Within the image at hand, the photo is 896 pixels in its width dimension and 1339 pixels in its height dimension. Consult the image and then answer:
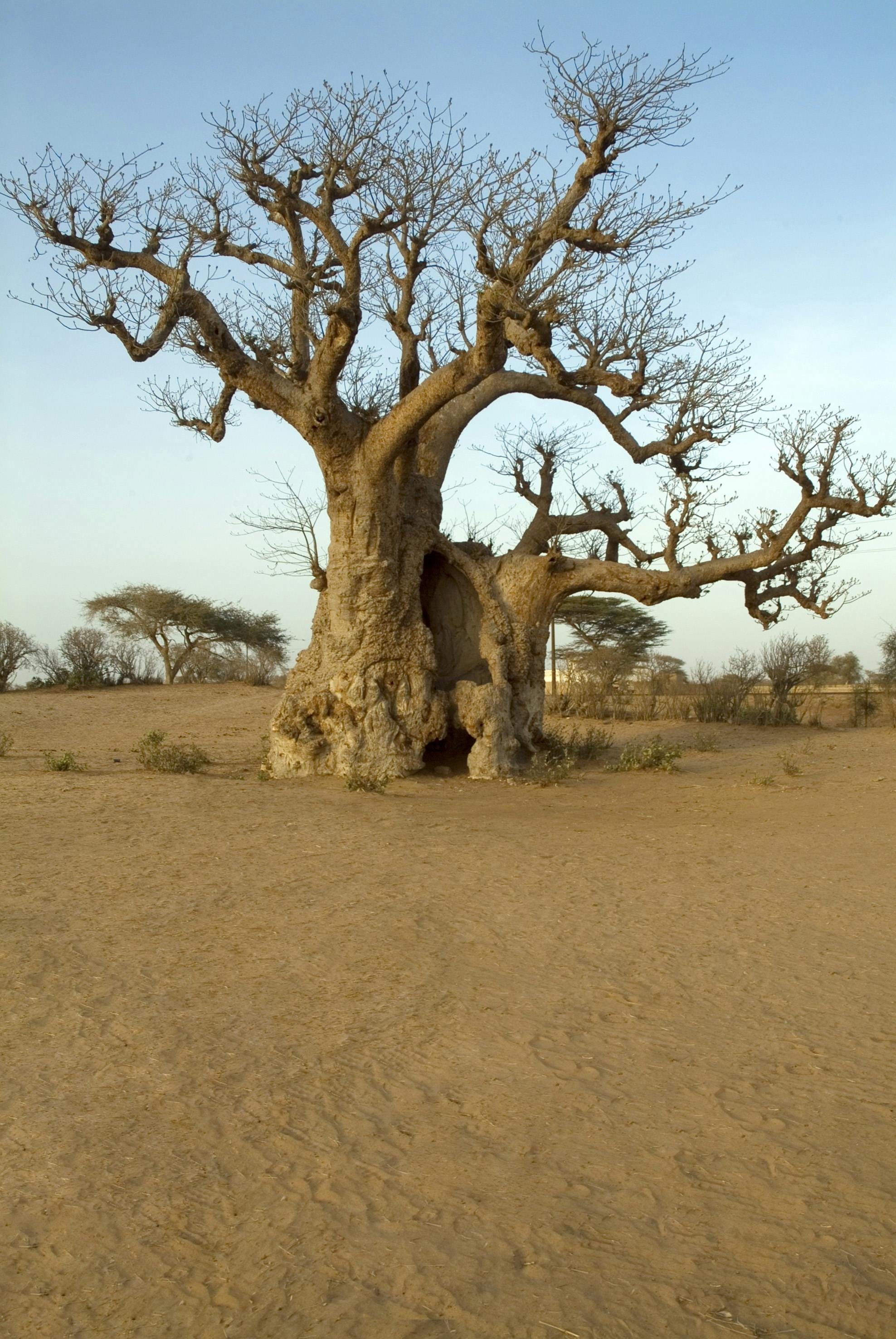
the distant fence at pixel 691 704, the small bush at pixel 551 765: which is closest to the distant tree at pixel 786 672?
the distant fence at pixel 691 704

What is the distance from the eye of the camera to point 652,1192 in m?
2.87

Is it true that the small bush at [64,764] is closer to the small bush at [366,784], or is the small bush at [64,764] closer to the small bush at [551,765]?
the small bush at [366,784]

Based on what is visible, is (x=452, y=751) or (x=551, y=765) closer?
(x=551, y=765)

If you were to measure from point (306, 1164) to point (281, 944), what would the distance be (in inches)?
79.2

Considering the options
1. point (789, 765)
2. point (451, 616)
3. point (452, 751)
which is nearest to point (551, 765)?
point (452, 751)

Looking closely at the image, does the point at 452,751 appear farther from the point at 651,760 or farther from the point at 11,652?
the point at 11,652

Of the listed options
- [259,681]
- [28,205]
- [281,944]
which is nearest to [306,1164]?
[281,944]

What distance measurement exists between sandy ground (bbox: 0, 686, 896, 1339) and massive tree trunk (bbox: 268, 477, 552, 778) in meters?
2.92

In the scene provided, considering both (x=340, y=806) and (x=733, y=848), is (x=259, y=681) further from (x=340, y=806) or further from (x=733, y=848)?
(x=733, y=848)

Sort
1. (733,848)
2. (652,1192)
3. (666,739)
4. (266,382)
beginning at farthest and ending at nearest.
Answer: (666,739) → (266,382) → (733,848) → (652,1192)

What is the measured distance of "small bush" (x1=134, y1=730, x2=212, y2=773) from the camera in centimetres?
996

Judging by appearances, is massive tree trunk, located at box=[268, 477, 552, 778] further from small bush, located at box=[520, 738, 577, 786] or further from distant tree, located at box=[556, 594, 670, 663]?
distant tree, located at box=[556, 594, 670, 663]

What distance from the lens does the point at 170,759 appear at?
999 centimetres

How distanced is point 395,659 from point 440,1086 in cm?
700
